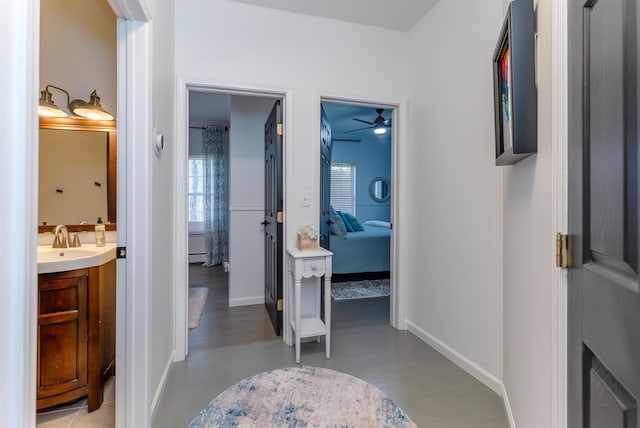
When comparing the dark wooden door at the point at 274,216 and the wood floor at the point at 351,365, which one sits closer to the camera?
the wood floor at the point at 351,365

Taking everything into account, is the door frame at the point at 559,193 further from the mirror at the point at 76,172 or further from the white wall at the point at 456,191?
the mirror at the point at 76,172

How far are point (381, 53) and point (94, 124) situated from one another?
2433 mm

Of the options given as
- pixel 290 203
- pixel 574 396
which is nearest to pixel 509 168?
pixel 574 396

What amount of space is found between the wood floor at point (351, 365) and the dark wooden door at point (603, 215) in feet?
3.46

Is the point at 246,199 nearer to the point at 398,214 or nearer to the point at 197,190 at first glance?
the point at 398,214

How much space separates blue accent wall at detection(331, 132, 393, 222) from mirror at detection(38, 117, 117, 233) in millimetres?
5542

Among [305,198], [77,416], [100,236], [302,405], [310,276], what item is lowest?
[77,416]

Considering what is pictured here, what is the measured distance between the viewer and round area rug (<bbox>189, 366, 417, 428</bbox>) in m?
0.96

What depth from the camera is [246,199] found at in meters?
3.65

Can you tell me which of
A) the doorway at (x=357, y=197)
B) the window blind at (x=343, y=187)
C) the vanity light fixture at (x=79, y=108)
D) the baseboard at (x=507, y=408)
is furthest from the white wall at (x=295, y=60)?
the window blind at (x=343, y=187)

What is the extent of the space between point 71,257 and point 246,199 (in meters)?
1.97

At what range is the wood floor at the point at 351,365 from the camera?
69.0 inches

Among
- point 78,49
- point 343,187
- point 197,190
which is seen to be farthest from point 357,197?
point 78,49

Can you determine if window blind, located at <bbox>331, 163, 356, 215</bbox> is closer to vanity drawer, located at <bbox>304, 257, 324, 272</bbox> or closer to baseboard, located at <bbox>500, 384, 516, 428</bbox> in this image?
vanity drawer, located at <bbox>304, 257, 324, 272</bbox>
